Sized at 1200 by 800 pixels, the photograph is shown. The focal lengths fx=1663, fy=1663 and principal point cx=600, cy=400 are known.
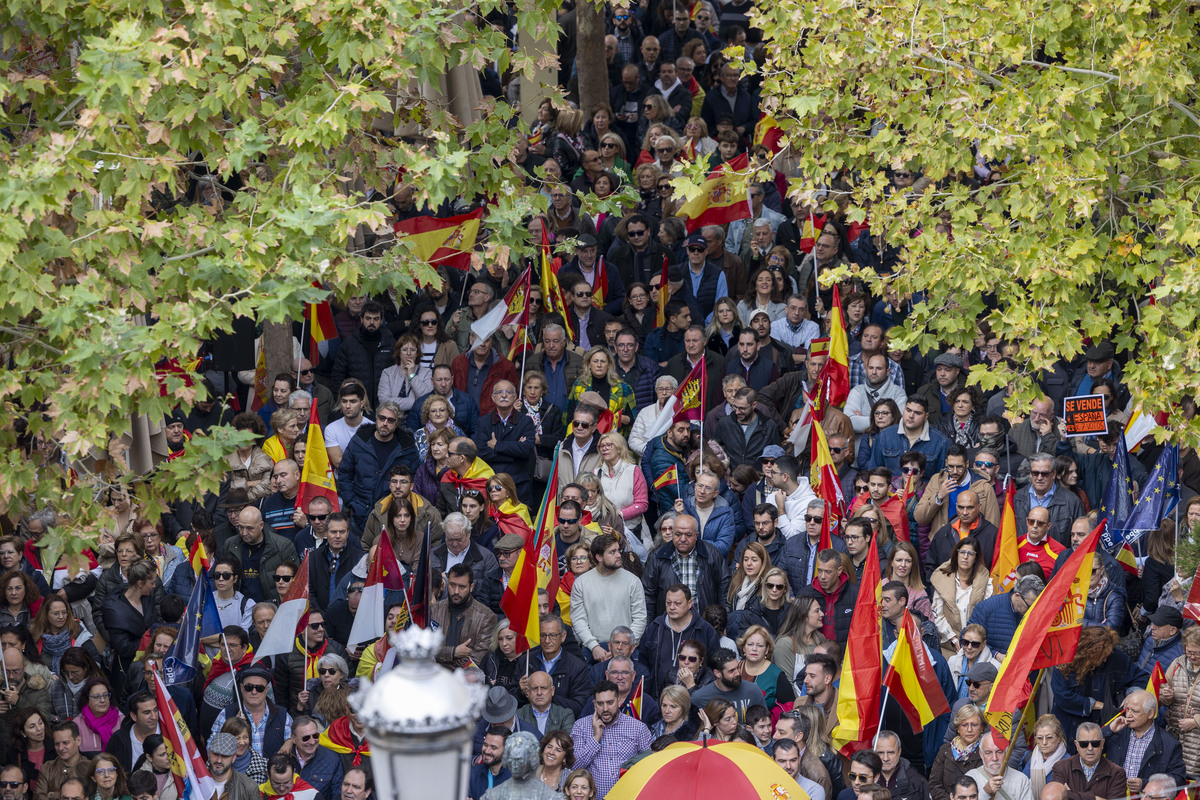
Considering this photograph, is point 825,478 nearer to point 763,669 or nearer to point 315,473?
point 763,669

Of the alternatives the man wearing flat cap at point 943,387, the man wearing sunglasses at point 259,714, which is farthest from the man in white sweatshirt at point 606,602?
the man wearing flat cap at point 943,387

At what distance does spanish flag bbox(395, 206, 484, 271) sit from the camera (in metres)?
16.0

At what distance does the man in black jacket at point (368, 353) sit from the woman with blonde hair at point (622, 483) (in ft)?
10.9

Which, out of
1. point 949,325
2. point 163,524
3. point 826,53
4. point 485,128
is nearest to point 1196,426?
point 949,325

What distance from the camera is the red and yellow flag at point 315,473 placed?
15211mm

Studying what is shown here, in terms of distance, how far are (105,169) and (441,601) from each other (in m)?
4.99

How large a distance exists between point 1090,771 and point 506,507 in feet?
18.7

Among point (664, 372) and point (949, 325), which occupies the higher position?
point (949, 325)

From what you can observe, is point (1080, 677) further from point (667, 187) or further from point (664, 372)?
point (667, 187)

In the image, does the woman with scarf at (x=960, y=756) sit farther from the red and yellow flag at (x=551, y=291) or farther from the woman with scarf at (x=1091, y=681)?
the red and yellow flag at (x=551, y=291)

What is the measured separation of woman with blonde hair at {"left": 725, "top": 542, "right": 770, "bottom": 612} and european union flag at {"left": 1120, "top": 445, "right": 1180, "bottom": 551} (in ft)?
10.5

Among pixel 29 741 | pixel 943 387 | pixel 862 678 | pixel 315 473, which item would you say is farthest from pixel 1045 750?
pixel 29 741

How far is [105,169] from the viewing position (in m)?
10.3

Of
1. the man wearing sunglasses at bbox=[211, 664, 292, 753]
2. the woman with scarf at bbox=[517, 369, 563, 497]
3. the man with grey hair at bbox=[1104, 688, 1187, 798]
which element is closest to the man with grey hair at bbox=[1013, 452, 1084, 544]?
the man with grey hair at bbox=[1104, 688, 1187, 798]
